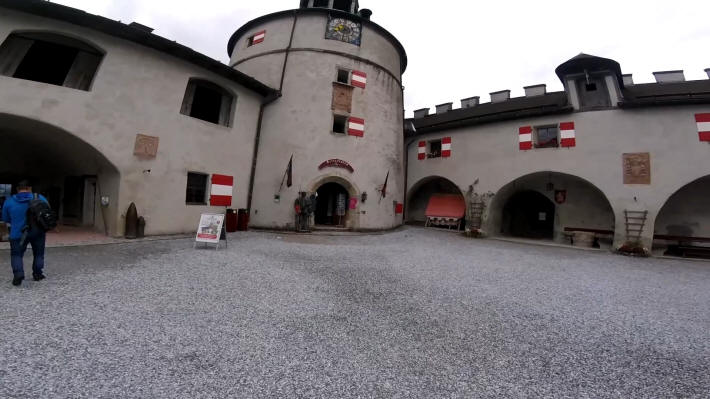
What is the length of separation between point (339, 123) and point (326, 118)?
3.98 feet

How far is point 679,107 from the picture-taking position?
11.3m

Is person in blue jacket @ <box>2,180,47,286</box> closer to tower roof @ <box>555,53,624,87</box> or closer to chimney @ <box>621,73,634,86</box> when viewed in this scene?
tower roof @ <box>555,53,624,87</box>

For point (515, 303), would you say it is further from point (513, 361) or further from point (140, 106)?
point (140, 106)

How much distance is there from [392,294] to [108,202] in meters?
9.68

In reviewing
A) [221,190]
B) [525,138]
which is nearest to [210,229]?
[221,190]

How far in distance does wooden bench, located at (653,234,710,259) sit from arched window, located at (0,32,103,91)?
2223 cm

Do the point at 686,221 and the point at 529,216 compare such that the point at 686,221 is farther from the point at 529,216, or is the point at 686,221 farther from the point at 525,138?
the point at 525,138

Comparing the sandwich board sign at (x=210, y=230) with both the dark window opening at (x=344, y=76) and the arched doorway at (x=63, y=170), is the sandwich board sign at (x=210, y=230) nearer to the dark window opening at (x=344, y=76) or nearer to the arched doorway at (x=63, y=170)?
the arched doorway at (x=63, y=170)

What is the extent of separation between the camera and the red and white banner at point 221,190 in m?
11.3

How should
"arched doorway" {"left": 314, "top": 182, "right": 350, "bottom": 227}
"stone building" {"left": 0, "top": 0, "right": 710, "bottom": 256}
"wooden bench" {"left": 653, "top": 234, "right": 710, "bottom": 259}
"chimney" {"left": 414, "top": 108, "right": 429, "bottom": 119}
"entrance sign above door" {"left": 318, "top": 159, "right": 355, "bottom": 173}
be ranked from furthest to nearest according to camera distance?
"chimney" {"left": 414, "top": 108, "right": 429, "bottom": 119} < "arched doorway" {"left": 314, "top": 182, "right": 350, "bottom": 227} < "entrance sign above door" {"left": 318, "top": 159, "right": 355, "bottom": 173} < "wooden bench" {"left": 653, "top": 234, "right": 710, "bottom": 259} < "stone building" {"left": 0, "top": 0, "right": 710, "bottom": 256}

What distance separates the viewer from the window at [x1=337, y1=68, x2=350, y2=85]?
14620 mm

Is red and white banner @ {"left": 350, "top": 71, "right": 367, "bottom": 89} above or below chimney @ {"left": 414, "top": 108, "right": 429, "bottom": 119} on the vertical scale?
below

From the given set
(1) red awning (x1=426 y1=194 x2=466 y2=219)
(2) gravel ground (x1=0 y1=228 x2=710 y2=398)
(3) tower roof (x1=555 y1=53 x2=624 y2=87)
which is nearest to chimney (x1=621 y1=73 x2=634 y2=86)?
(3) tower roof (x1=555 y1=53 x2=624 y2=87)

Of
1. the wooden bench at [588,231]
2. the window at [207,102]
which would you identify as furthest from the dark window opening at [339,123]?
the wooden bench at [588,231]
